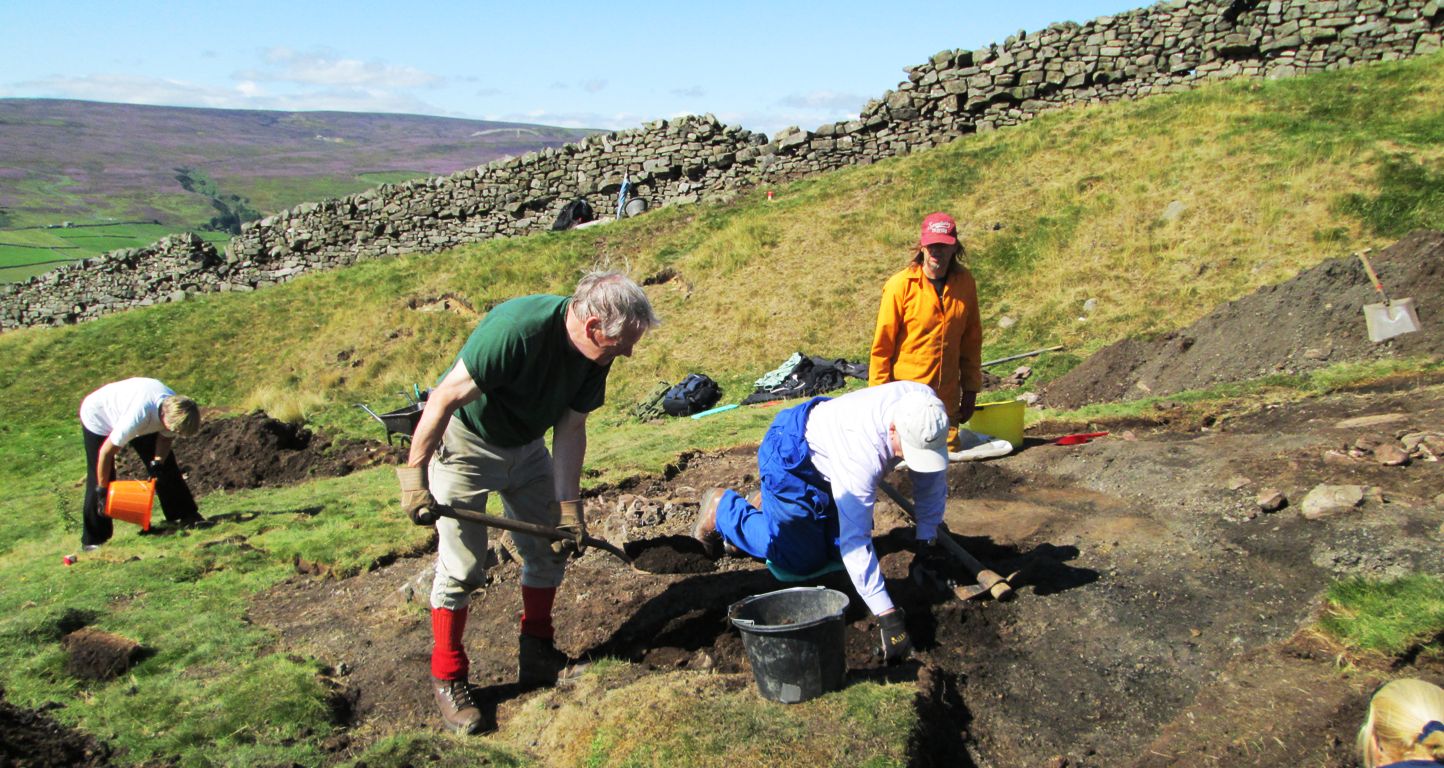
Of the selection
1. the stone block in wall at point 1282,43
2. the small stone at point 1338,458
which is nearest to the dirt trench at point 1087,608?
the small stone at point 1338,458

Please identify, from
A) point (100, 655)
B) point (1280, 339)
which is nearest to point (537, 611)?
point (100, 655)

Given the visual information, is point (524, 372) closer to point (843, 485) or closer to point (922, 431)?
point (843, 485)

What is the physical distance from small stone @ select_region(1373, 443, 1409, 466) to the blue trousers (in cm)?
325

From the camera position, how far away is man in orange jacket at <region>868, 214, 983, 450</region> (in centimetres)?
591

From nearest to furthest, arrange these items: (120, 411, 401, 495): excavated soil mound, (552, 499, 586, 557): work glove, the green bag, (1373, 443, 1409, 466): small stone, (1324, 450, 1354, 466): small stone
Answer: (552, 499, 586, 557): work glove, (1373, 443, 1409, 466): small stone, (1324, 450, 1354, 466): small stone, (120, 411, 401, 495): excavated soil mound, the green bag

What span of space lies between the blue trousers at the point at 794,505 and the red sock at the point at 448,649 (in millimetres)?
1690

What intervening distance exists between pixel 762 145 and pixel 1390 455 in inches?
620

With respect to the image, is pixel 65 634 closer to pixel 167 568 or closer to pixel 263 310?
pixel 167 568

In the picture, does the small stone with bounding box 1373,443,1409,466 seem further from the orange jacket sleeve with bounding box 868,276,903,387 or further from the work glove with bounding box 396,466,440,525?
the work glove with bounding box 396,466,440,525

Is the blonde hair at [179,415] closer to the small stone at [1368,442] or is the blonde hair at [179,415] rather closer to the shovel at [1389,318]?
the small stone at [1368,442]

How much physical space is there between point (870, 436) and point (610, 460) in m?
5.32

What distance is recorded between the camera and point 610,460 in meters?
9.30

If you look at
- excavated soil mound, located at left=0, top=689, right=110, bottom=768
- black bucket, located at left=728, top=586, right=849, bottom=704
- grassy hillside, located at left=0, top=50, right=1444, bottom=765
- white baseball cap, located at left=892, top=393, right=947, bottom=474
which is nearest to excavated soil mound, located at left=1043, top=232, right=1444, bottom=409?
grassy hillside, located at left=0, top=50, right=1444, bottom=765

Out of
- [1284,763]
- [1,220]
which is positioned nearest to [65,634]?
[1284,763]
